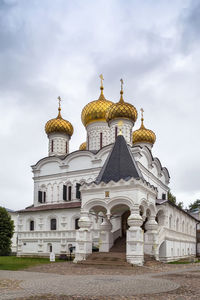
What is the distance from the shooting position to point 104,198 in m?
18.3

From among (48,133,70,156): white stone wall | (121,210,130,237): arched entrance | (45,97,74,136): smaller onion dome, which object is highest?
(45,97,74,136): smaller onion dome

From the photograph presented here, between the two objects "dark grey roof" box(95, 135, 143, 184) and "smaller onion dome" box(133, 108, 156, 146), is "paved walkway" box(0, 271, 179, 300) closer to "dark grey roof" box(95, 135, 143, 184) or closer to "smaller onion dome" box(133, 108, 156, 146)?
"dark grey roof" box(95, 135, 143, 184)

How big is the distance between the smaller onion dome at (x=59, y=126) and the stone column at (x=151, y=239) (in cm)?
1533

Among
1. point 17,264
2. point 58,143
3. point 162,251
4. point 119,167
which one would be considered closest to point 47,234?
point 17,264

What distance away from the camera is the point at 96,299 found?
760 cm

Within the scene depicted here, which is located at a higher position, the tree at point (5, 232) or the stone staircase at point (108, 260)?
the tree at point (5, 232)

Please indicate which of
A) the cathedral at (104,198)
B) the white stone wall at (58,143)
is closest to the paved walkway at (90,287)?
the cathedral at (104,198)

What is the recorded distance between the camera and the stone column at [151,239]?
18953 millimetres

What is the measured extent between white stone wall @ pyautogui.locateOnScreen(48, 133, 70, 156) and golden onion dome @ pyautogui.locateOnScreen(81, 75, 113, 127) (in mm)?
2469

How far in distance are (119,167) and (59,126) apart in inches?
552

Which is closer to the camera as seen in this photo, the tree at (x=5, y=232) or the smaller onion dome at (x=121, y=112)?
the tree at (x=5, y=232)

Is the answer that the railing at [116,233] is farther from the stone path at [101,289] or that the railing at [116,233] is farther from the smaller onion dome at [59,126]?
the smaller onion dome at [59,126]

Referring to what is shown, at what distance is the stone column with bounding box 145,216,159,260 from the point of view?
1895cm

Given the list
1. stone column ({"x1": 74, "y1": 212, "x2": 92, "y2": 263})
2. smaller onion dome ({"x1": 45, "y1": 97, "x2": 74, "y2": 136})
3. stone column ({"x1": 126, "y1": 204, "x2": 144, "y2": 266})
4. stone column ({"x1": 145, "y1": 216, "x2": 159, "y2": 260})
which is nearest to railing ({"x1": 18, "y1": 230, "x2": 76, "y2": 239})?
stone column ({"x1": 74, "y1": 212, "x2": 92, "y2": 263})
